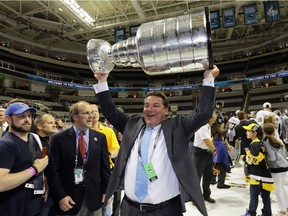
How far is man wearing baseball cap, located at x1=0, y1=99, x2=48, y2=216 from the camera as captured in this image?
1.64 m

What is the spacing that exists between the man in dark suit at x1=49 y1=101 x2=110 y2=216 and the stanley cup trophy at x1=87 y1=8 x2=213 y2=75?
800 millimetres

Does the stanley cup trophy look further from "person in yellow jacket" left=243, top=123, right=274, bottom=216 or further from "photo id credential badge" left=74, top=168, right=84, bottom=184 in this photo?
"person in yellow jacket" left=243, top=123, right=274, bottom=216

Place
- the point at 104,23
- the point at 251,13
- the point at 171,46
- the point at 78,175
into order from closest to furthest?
the point at 171,46, the point at 78,175, the point at 251,13, the point at 104,23

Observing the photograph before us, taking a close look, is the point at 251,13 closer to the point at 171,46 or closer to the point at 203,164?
the point at 203,164

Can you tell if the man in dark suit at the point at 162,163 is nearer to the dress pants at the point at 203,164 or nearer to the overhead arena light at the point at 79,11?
the dress pants at the point at 203,164

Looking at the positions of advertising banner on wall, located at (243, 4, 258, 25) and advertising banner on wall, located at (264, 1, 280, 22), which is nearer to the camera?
advertising banner on wall, located at (264, 1, 280, 22)

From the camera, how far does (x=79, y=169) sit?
2.08m

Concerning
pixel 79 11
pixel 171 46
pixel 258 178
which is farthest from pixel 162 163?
pixel 79 11

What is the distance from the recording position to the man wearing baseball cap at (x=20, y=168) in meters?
1.64

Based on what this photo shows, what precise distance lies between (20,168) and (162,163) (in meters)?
1.01

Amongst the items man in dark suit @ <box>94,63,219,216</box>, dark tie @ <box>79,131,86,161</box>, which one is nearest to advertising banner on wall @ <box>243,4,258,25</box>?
man in dark suit @ <box>94,63,219,216</box>

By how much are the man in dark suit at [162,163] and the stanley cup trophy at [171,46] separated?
0.19 metres

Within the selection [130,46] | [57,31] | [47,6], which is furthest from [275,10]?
[57,31]

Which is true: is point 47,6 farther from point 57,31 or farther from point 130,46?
point 130,46
